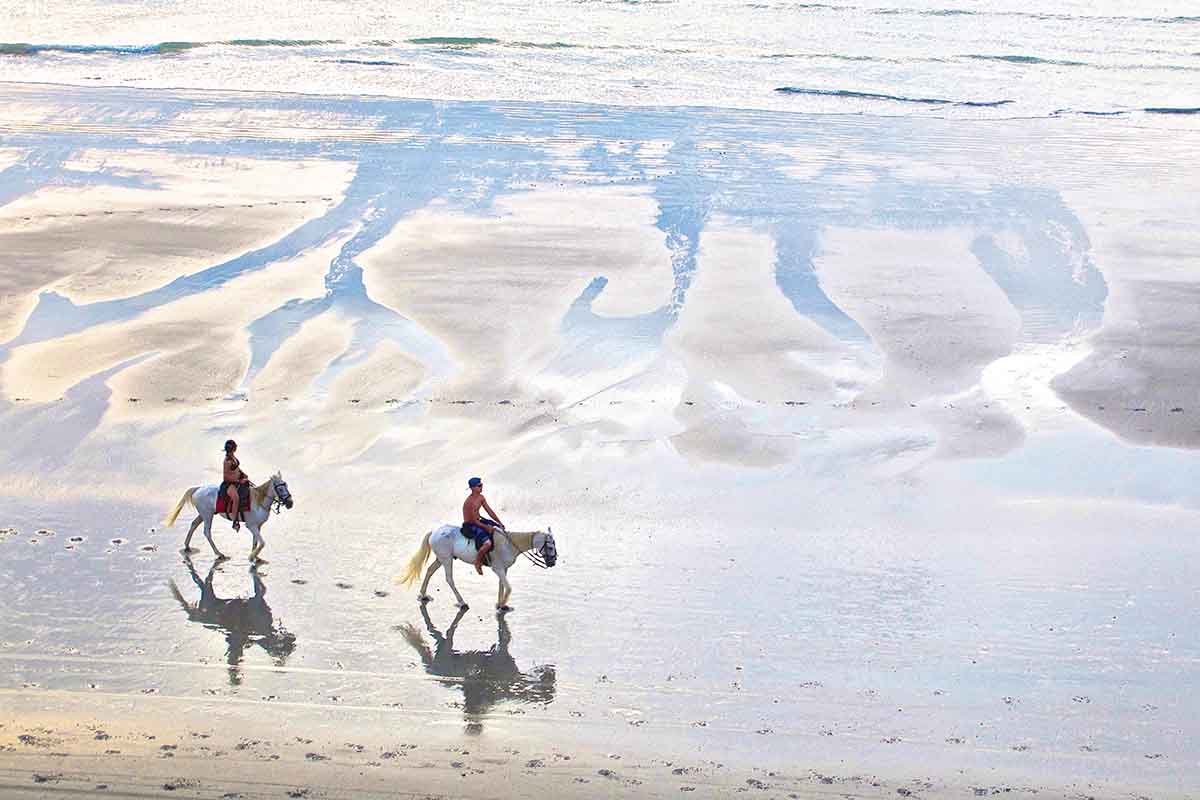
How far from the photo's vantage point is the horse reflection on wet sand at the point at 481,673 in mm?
11844

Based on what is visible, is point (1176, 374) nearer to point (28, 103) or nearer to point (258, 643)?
point (258, 643)

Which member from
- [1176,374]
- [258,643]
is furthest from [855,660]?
[1176,374]

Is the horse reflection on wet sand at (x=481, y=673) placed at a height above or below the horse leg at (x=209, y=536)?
below

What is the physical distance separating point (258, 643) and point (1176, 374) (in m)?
13.2

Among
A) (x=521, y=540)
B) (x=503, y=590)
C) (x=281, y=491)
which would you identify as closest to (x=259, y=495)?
(x=281, y=491)

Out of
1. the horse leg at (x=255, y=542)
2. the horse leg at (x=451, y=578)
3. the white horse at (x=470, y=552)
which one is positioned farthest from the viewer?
the horse leg at (x=255, y=542)

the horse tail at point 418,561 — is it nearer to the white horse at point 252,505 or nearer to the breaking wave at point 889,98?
the white horse at point 252,505

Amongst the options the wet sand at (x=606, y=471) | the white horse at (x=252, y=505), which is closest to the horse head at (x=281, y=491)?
the white horse at (x=252, y=505)

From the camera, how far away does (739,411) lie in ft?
61.0

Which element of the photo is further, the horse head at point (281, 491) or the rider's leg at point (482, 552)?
the horse head at point (281, 491)

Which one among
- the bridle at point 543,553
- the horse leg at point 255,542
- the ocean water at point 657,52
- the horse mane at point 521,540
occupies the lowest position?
the bridle at point 543,553

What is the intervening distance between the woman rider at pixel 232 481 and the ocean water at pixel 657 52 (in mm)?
26468

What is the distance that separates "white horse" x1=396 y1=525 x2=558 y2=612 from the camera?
43.1ft

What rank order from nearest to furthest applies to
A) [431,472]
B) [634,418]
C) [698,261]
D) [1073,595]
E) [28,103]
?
1. [1073,595]
2. [431,472]
3. [634,418]
4. [698,261]
5. [28,103]
